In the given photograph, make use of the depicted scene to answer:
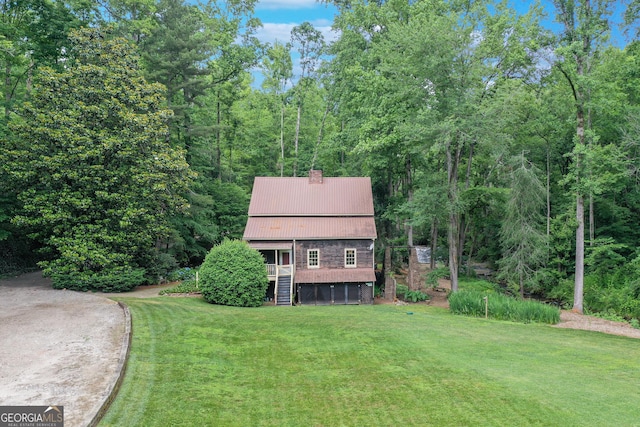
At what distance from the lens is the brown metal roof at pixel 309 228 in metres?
23.2

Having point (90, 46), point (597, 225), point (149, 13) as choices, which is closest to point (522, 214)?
point (597, 225)

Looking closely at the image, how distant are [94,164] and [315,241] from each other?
11.9 metres

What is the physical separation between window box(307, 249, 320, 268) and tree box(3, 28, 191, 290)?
25.4ft

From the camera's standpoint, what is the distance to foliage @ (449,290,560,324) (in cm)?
1667

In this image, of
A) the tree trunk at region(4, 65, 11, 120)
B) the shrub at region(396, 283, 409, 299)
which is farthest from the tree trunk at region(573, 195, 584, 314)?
the tree trunk at region(4, 65, 11, 120)

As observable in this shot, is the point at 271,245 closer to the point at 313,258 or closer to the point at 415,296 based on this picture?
the point at 313,258

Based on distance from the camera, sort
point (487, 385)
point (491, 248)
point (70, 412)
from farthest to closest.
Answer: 1. point (491, 248)
2. point (487, 385)
3. point (70, 412)

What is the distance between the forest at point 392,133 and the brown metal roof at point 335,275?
12.8 ft

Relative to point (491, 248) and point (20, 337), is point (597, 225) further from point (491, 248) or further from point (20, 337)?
point (20, 337)

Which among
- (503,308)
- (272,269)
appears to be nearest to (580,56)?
(503,308)

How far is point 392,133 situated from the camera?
23.7 meters

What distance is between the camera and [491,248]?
31594 millimetres

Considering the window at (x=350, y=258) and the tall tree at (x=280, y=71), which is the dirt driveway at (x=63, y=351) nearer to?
the window at (x=350, y=258)

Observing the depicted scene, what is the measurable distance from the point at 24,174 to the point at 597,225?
3114 centimetres
